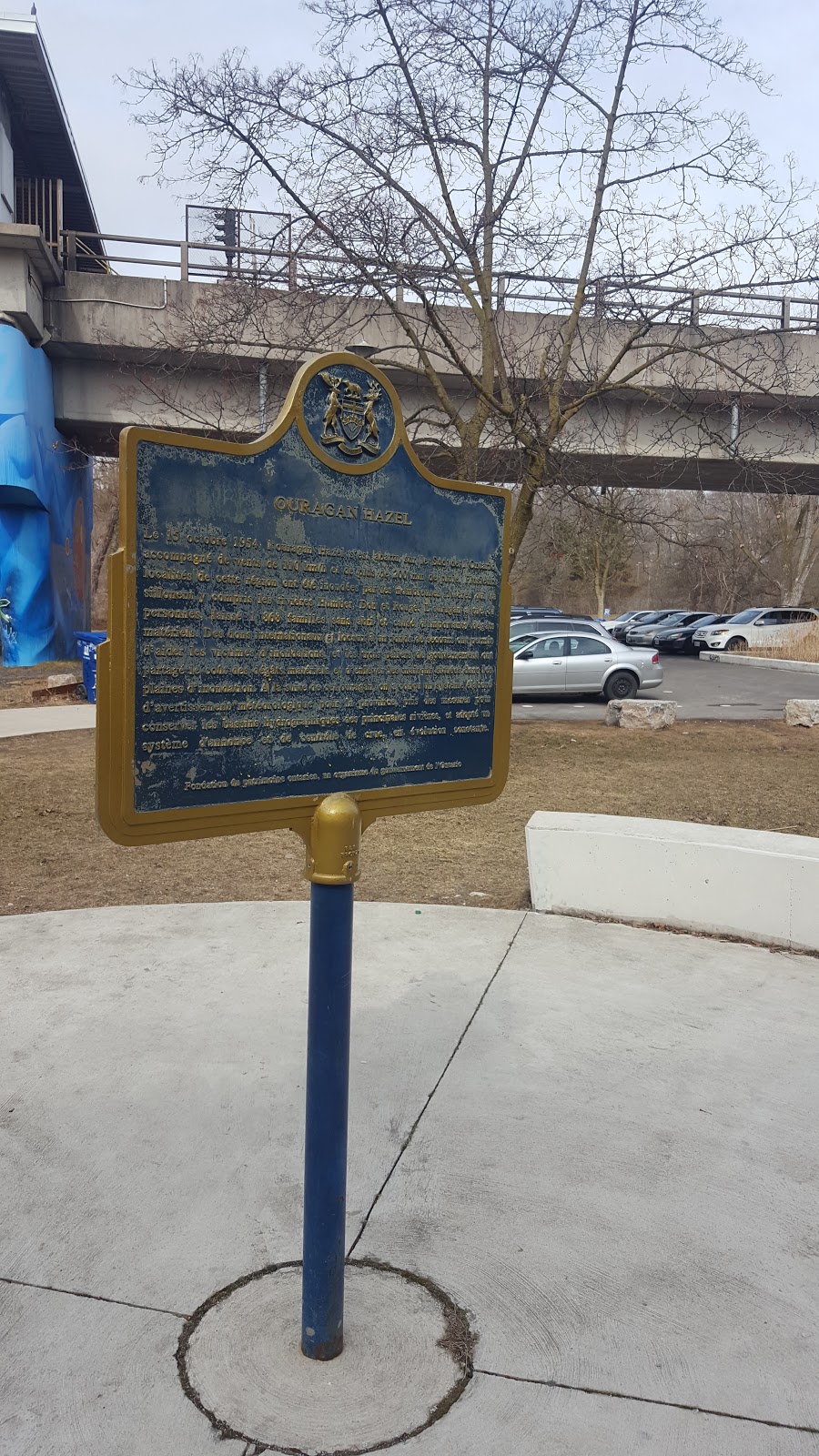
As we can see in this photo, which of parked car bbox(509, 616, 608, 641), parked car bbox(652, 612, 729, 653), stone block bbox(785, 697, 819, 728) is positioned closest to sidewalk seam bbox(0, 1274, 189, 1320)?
stone block bbox(785, 697, 819, 728)

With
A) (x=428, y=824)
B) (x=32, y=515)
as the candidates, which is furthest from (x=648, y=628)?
(x=428, y=824)

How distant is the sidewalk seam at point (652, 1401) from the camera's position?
2377 millimetres

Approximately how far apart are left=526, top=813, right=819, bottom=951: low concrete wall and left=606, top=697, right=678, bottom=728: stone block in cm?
789

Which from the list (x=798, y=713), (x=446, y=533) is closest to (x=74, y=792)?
(x=446, y=533)

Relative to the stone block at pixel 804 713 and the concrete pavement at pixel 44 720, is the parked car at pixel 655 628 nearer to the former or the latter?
the stone block at pixel 804 713

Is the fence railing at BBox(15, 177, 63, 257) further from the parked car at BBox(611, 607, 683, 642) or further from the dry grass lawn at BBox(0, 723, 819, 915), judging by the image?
the parked car at BBox(611, 607, 683, 642)

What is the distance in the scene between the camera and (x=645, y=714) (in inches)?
559

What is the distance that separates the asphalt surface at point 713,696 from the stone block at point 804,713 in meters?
1.61

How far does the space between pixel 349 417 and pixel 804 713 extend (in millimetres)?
13103

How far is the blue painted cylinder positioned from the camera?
251 centimetres

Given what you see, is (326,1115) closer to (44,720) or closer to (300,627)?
(300,627)

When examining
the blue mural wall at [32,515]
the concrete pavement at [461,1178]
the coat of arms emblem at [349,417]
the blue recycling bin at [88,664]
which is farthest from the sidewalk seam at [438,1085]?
the blue mural wall at [32,515]

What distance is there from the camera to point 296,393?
8.20ft

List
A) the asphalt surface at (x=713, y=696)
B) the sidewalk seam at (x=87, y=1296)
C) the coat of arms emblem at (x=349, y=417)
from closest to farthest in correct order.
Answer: the coat of arms emblem at (x=349, y=417), the sidewalk seam at (x=87, y=1296), the asphalt surface at (x=713, y=696)
